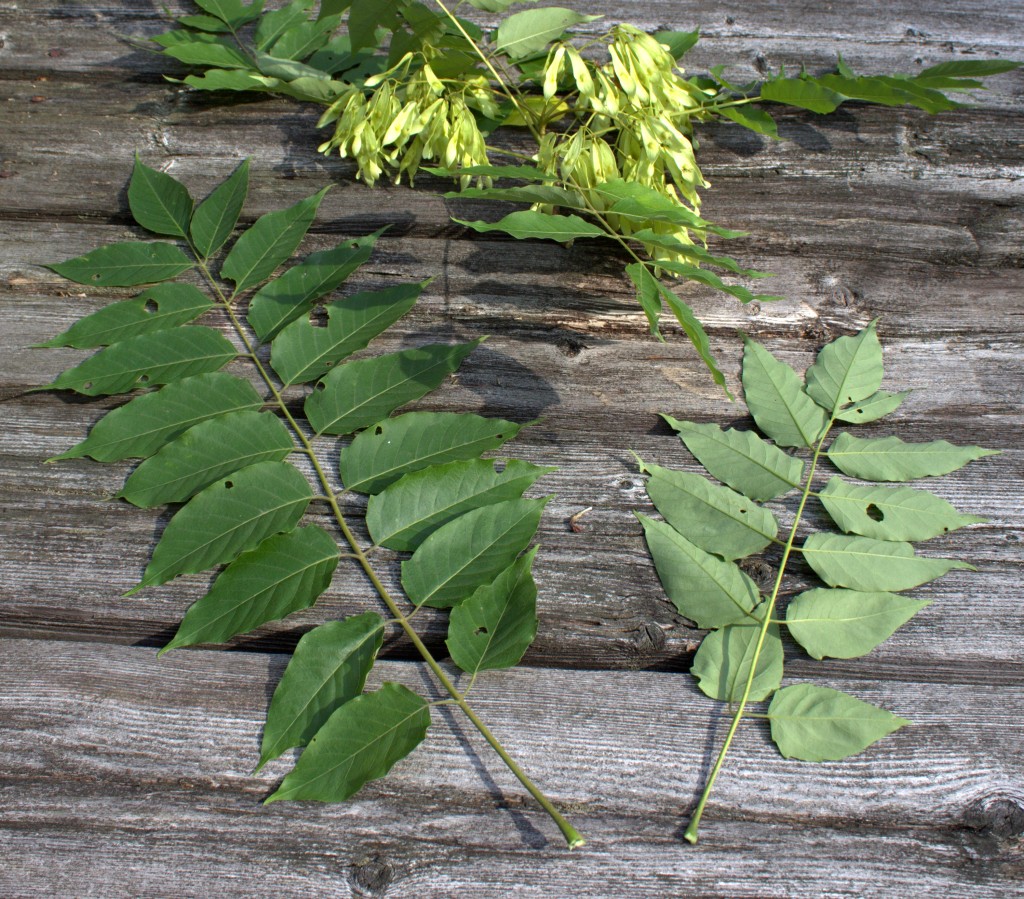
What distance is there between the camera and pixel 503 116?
1456mm

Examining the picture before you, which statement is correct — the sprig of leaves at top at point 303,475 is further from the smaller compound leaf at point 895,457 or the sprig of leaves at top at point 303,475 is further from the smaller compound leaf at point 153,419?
the smaller compound leaf at point 895,457

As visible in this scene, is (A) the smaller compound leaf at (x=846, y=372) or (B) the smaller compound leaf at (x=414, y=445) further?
(A) the smaller compound leaf at (x=846, y=372)

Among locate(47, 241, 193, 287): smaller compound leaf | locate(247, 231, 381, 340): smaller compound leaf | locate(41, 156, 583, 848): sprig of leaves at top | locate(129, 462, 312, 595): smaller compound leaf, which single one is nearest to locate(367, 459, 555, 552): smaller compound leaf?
locate(41, 156, 583, 848): sprig of leaves at top


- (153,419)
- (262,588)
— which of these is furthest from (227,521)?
(153,419)

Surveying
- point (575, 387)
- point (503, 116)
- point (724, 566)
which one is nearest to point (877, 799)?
point (724, 566)

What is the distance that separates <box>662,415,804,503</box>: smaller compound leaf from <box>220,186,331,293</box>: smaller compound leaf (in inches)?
26.6

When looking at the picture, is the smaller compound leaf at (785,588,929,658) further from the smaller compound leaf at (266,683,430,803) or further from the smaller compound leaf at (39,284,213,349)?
the smaller compound leaf at (39,284,213,349)

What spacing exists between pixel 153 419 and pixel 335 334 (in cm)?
27

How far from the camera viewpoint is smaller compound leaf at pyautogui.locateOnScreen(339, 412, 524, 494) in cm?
105

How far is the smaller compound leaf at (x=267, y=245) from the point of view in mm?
1274

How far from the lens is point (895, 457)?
1.10 metres

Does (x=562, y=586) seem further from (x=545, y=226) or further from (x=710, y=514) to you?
(x=545, y=226)

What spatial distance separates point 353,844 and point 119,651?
386 millimetres

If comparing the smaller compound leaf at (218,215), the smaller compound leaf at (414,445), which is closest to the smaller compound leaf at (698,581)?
the smaller compound leaf at (414,445)
